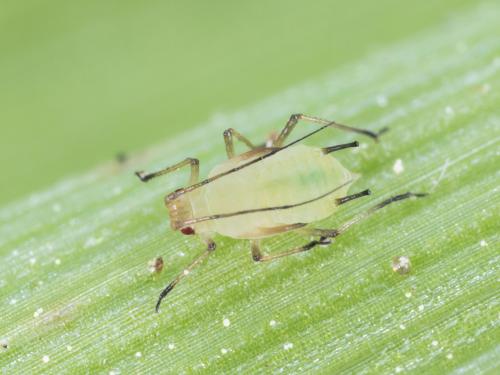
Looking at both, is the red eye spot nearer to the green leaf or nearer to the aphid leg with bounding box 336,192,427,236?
the green leaf

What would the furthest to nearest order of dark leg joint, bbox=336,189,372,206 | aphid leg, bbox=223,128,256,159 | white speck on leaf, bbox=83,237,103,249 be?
aphid leg, bbox=223,128,256,159, white speck on leaf, bbox=83,237,103,249, dark leg joint, bbox=336,189,372,206

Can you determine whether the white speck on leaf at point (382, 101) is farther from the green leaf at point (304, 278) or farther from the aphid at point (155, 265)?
the aphid at point (155, 265)

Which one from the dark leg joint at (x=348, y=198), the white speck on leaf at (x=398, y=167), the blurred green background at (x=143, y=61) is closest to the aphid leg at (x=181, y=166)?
the blurred green background at (x=143, y=61)

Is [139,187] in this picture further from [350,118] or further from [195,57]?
[350,118]

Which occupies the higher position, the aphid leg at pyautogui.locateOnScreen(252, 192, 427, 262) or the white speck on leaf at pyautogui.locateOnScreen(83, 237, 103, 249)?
the white speck on leaf at pyautogui.locateOnScreen(83, 237, 103, 249)

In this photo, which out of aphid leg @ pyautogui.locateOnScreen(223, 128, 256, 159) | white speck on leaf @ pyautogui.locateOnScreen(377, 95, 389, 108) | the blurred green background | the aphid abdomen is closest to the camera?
the aphid abdomen

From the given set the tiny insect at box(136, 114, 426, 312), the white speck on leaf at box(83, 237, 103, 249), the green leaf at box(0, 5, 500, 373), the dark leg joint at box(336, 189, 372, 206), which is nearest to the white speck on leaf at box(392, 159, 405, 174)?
the green leaf at box(0, 5, 500, 373)
